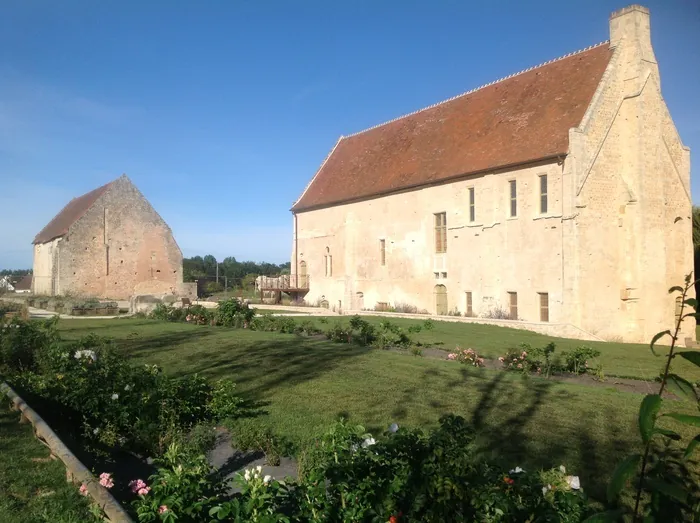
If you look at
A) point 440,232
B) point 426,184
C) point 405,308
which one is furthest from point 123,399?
point 405,308

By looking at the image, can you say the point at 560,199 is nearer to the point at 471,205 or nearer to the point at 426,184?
the point at 471,205

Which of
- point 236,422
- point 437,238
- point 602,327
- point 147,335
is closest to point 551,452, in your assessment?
point 236,422

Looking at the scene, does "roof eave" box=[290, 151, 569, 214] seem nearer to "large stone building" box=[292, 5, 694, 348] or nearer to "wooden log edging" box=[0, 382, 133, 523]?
"large stone building" box=[292, 5, 694, 348]

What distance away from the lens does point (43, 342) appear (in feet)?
37.0

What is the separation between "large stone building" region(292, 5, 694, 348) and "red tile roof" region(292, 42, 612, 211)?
0.07m

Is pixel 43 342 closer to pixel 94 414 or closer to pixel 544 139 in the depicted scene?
pixel 94 414

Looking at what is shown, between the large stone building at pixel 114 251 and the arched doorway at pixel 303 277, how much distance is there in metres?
8.08

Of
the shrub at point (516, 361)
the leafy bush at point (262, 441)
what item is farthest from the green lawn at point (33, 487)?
the shrub at point (516, 361)

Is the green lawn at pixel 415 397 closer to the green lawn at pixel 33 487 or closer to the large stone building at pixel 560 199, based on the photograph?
the green lawn at pixel 33 487

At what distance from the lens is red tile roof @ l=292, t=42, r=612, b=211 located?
2530 cm

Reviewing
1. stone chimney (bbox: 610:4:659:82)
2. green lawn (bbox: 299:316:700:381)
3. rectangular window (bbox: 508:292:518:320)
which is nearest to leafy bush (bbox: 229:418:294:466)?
green lawn (bbox: 299:316:700:381)

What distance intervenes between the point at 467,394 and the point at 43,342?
7.98 meters

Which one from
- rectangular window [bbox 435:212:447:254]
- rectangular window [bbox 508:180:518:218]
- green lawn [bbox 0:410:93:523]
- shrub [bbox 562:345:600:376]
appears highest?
rectangular window [bbox 508:180:518:218]

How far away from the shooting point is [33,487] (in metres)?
4.98
